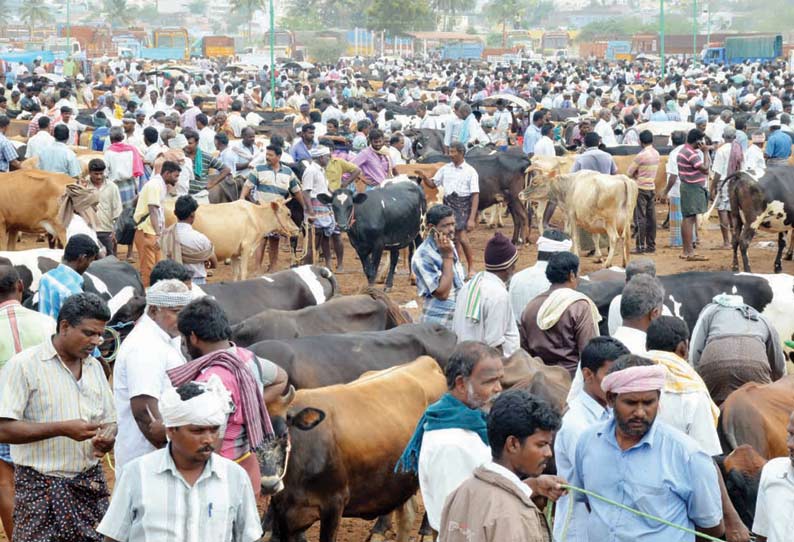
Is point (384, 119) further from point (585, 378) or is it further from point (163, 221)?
point (585, 378)

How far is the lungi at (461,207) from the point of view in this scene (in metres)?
14.2

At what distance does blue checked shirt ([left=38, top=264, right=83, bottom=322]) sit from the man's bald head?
1.29m

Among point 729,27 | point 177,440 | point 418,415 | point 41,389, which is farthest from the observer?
point 729,27

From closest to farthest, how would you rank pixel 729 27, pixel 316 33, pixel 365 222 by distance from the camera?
pixel 365 222 → pixel 316 33 → pixel 729 27

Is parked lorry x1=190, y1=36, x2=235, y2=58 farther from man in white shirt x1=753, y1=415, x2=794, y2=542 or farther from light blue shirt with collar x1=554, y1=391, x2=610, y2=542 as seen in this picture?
man in white shirt x1=753, y1=415, x2=794, y2=542

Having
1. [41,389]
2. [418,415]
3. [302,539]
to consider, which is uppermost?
[41,389]

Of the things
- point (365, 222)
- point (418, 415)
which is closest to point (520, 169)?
point (365, 222)

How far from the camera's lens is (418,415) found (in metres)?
6.99

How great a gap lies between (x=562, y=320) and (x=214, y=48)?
76.6 meters

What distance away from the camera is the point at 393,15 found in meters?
86.6

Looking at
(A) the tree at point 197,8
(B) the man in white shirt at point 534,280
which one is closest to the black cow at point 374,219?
(B) the man in white shirt at point 534,280

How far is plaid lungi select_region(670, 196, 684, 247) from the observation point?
16359mm

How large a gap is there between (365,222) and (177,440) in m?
10.1

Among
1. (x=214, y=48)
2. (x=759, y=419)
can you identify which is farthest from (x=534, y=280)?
(x=214, y=48)
